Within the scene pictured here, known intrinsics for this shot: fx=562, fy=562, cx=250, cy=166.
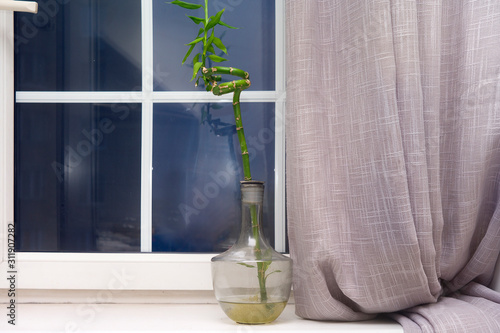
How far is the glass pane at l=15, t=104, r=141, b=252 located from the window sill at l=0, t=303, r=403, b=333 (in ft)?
0.53

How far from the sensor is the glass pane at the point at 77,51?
4.60 feet

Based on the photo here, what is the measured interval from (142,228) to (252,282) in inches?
15.4

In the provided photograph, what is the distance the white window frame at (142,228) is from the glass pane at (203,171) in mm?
20

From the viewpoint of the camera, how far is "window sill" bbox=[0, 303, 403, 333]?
1091 millimetres

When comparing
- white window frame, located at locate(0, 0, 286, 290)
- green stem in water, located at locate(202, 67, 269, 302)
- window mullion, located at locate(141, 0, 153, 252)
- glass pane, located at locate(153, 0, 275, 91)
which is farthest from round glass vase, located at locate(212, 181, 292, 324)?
glass pane, located at locate(153, 0, 275, 91)

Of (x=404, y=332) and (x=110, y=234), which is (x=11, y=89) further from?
(x=404, y=332)

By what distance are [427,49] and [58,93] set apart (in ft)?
2.88

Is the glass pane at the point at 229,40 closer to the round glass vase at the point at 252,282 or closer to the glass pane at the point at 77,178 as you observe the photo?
the glass pane at the point at 77,178

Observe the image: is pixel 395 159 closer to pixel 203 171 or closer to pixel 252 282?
pixel 252 282

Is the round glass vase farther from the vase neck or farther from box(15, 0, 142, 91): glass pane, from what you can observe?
box(15, 0, 142, 91): glass pane

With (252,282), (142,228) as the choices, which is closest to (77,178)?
(142,228)

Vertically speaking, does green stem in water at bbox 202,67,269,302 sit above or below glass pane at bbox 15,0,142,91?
below

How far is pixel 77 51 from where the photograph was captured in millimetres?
1406

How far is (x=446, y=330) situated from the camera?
3.32 feet
